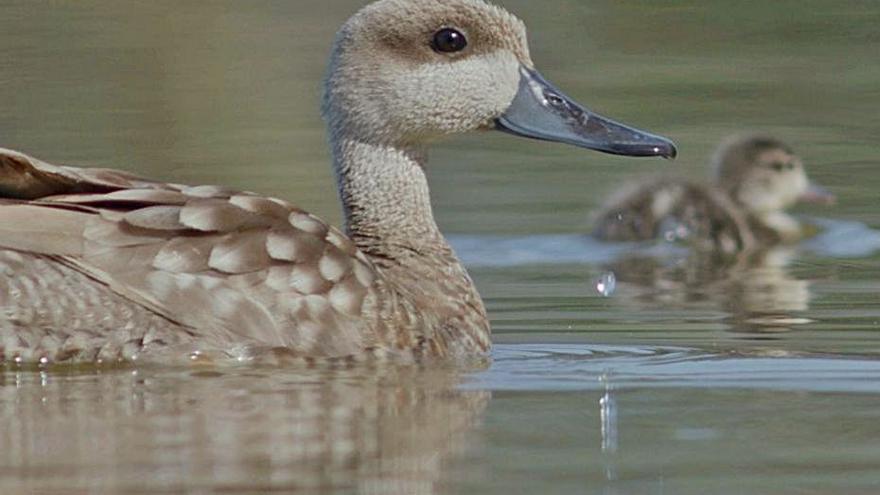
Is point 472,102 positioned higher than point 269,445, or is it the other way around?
point 472,102

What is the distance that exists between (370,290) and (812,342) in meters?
1.33

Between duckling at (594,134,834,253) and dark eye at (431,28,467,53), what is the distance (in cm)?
272

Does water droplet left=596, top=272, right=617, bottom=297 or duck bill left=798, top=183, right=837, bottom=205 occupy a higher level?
duck bill left=798, top=183, right=837, bottom=205

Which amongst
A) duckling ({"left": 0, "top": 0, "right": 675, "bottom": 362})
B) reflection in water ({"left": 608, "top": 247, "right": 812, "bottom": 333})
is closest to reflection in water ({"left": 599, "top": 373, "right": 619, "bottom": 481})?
duckling ({"left": 0, "top": 0, "right": 675, "bottom": 362})

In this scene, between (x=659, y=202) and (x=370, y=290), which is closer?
(x=370, y=290)

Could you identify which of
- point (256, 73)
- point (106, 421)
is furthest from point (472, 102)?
point (256, 73)

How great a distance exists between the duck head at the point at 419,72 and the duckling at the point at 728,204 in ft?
8.64

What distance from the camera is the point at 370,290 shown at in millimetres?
6691

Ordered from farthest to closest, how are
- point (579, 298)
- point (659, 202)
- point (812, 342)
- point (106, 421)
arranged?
1. point (659, 202)
2. point (579, 298)
3. point (812, 342)
4. point (106, 421)

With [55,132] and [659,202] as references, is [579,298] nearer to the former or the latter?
[659,202]

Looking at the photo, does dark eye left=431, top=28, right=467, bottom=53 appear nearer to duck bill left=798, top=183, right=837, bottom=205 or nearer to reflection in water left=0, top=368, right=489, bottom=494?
reflection in water left=0, top=368, right=489, bottom=494

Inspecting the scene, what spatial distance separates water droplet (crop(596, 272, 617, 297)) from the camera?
849cm

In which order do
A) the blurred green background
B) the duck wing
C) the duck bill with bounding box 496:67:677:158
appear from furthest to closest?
the blurred green background → the duck bill with bounding box 496:67:677:158 → the duck wing

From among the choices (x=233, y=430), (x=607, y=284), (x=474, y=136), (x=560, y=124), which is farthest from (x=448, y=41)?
(x=474, y=136)
